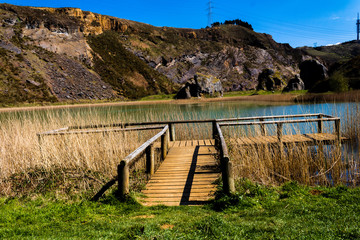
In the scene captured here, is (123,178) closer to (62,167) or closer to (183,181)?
(183,181)

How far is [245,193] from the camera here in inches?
166

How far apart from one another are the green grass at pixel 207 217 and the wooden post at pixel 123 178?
163 millimetres

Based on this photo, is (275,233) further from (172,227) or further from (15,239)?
(15,239)

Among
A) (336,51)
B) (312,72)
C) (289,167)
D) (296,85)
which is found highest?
(336,51)

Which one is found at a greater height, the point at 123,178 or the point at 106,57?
the point at 106,57

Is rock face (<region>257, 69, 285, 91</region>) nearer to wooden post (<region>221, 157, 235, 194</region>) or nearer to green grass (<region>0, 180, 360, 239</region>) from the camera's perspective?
green grass (<region>0, 180, 360, 239</region>)

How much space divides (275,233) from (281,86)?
5426 centimetres

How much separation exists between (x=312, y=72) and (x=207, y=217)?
50255mm

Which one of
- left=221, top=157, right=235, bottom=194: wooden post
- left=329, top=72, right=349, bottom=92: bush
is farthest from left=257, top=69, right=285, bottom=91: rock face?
left=221, top=157, right=235, bottom=194: wooden post

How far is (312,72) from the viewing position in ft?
154

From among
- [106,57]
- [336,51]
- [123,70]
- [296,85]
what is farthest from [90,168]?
[336,51]

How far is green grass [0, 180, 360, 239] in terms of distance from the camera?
2988 mm

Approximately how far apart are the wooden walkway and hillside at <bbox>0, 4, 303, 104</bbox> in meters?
42.1

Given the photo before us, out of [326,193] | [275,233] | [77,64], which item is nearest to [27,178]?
[275,233]
